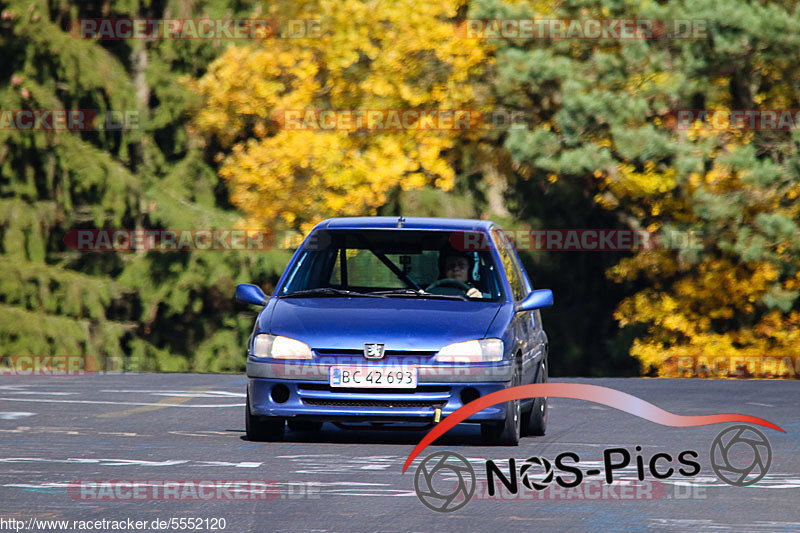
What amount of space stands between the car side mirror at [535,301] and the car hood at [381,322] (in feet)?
0.76

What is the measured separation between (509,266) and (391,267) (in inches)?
37.2

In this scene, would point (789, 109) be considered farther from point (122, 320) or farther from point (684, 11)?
point (122, 320)

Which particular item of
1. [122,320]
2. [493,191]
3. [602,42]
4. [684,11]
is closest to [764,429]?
[684,11]

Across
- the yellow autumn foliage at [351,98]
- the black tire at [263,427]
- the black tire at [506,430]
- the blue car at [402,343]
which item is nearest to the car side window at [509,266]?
the blue car at [402,343]

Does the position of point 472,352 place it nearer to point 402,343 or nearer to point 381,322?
point 402,343

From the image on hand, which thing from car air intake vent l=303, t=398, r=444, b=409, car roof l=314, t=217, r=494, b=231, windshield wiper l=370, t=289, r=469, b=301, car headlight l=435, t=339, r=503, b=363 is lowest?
car air intake vent l=303, t=398, r=444, b=409

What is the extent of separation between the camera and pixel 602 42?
1178 inches

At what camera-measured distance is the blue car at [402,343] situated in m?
11.0

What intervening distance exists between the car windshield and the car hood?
0.28 m

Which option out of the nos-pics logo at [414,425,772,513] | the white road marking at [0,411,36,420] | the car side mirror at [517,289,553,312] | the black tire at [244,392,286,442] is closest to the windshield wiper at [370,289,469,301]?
the car side mirror at [517,289,553,312]

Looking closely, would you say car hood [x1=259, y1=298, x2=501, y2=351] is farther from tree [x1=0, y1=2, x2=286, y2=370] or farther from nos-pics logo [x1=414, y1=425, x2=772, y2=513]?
tree [x1=0, y1=2, x2=286, y2=370]

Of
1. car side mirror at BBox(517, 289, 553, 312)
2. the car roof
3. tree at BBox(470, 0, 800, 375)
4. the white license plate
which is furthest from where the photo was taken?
tree at BBox(470, 0, 800, 375)

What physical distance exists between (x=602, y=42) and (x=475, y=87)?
2.86 meters

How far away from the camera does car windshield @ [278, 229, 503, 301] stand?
12.0 meters
